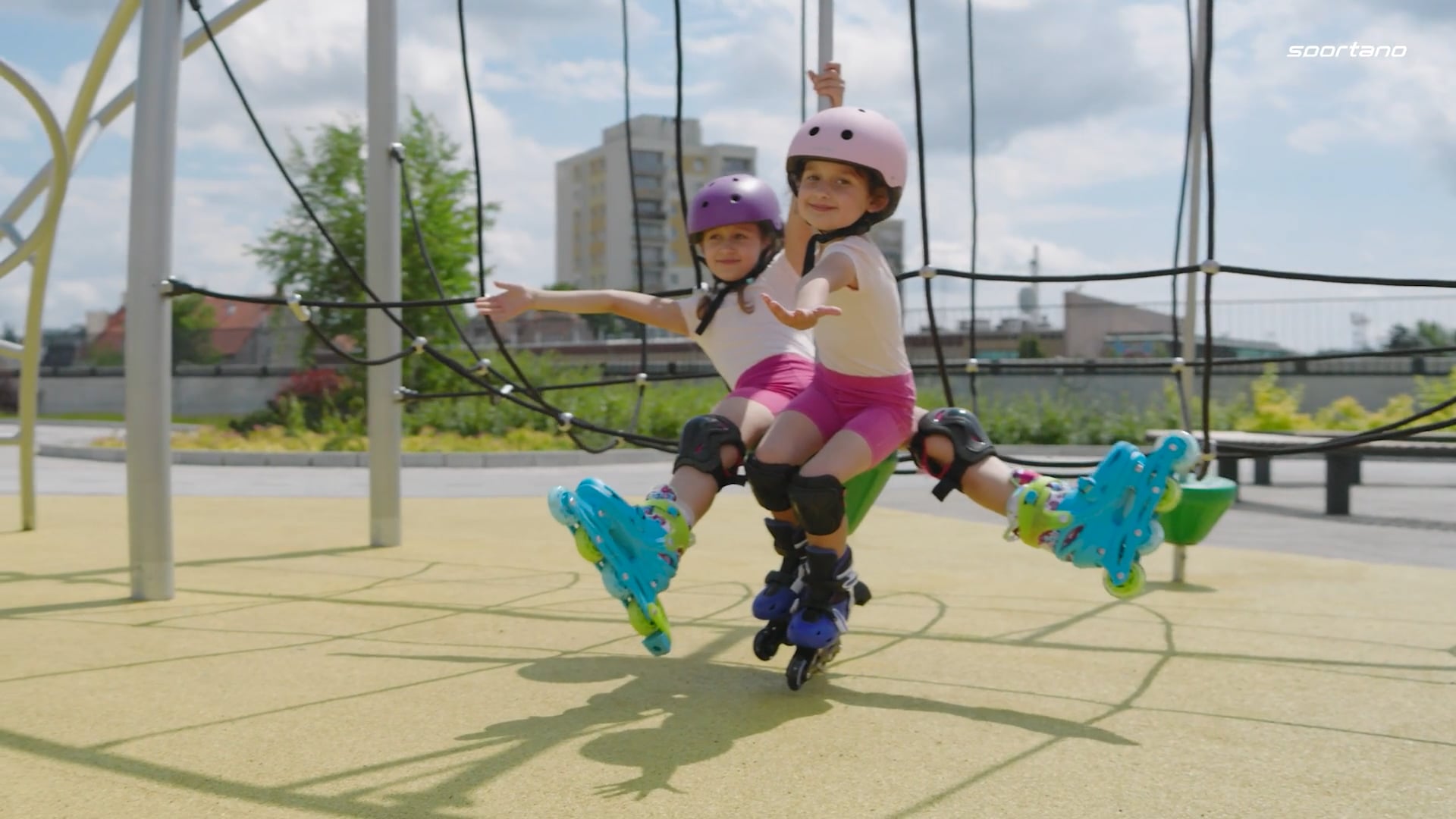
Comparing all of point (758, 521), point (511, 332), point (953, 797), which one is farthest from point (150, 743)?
point (511, 332)

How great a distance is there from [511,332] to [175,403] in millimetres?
10331

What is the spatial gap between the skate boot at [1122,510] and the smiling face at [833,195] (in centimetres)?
86

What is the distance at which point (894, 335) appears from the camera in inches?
125

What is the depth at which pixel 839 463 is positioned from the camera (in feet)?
9.90

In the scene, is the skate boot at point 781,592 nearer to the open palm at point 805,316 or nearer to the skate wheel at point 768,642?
the skate wheel at point 768,642

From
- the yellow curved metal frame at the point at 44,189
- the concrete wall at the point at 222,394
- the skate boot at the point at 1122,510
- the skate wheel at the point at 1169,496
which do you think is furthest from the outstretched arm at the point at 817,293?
the concrete wall at the point at 222,394

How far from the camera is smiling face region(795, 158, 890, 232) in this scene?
3.09 m

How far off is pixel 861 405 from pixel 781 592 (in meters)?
0.60

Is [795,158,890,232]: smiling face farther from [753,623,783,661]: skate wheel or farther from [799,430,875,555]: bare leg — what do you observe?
[753,623,783,661]: skate wheel

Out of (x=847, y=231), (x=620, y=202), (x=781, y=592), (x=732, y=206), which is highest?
(x=620, y=202)

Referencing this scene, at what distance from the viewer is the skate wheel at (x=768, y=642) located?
3301 mm

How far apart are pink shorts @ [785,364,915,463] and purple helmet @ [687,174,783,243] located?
545 mm

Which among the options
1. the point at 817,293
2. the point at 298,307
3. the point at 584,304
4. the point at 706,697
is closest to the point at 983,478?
the point at 817,293

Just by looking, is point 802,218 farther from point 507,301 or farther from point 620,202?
point 620,202
